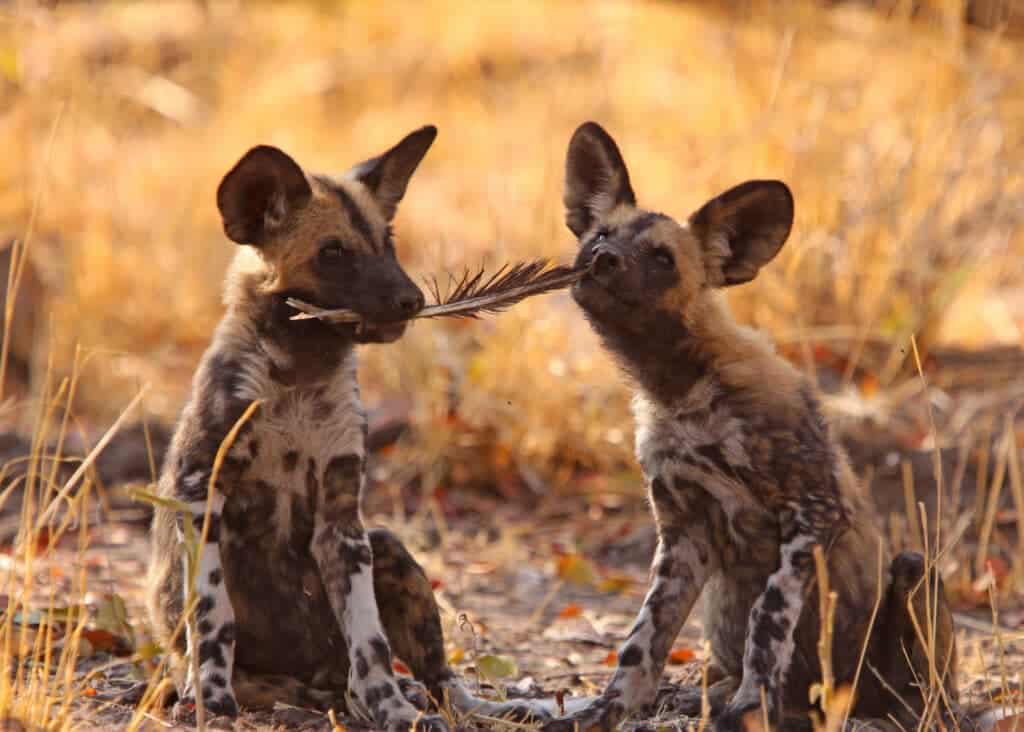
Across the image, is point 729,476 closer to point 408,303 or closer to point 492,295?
point 492,295

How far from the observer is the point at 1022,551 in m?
6.08

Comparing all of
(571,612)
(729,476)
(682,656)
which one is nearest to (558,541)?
(571,612)

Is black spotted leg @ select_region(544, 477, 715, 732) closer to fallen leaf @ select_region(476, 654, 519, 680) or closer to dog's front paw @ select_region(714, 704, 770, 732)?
dog's front paw @ select_region(714, 704, 770, 732)

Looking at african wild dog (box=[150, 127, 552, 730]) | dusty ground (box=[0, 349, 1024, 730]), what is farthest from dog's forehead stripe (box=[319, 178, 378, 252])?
dusty ground (box=[0, 349, 1024, 730])

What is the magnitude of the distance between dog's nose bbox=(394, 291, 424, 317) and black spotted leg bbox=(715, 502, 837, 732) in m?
1.13

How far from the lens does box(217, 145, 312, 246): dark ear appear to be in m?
4.06

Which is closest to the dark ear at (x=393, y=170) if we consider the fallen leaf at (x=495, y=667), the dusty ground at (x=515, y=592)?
the dusty ground at (x=515, y=592)

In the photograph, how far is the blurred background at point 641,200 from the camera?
24.3ft

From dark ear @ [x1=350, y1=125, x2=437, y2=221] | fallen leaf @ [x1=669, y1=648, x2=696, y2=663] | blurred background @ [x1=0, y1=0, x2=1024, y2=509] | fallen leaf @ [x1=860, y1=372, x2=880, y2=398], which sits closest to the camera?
dark ear @ [x1=350, y1=125, x2=437, y2=221]

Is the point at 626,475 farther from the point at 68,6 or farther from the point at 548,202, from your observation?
the point at 68,6

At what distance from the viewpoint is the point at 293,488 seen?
4.17 meters

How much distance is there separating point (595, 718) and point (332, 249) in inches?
56.7

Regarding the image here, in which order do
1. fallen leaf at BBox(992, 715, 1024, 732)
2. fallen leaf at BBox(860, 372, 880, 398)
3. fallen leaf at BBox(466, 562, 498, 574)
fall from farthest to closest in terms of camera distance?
fallen leaf at BBox(860, 372, 880, 398)
fallen leaf at BBox(466, 562, 498, 574)
fallen leaf at BBox(992, 715, 1024, 732)

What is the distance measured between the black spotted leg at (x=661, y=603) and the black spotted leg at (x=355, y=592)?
43 centimetres
